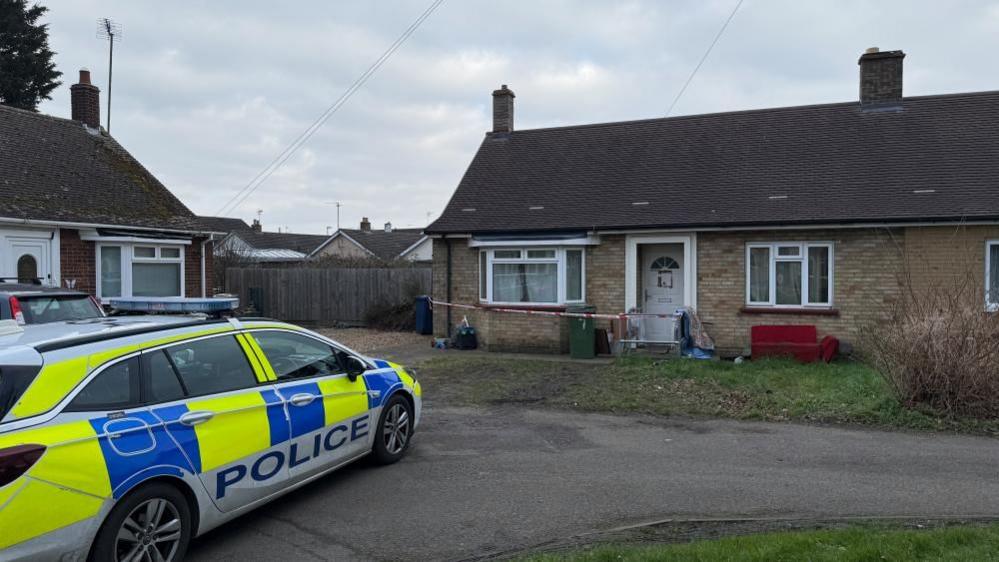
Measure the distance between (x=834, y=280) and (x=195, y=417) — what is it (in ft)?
40.4

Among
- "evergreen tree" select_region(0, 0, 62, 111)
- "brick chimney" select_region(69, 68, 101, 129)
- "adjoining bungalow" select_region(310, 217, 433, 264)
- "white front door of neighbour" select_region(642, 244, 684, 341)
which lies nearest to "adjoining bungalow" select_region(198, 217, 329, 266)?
"adjoining bungalow" select_region(310, 217, 433, 264)

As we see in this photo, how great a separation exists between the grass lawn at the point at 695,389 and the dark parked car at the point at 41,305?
4.54 meters

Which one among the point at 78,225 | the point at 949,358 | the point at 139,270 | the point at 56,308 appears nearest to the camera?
the point at 949,358

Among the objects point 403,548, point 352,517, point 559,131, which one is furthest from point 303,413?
point 559,131

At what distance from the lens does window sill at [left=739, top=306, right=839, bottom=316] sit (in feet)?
45.8

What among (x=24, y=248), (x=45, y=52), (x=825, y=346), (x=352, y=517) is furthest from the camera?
(x=45, y=52)

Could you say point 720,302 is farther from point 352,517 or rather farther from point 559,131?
point 352,517

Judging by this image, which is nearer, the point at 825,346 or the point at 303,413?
the point at 303,413

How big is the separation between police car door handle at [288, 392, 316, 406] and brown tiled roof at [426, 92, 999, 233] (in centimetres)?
1029

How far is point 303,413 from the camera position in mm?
5625

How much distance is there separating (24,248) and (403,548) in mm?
12783

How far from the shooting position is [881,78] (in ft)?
52.5

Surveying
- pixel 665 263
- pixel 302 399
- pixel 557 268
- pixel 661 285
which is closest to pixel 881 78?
pixel 665 263

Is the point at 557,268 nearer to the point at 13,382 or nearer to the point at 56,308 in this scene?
the point at 56,308
